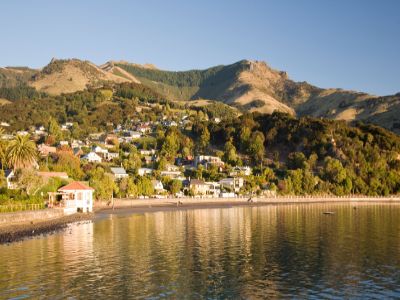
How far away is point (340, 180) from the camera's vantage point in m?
159

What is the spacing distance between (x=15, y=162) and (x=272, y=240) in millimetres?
46157

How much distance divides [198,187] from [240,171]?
23.6 m

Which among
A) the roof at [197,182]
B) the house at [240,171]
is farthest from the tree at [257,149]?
the roof at [197,182]

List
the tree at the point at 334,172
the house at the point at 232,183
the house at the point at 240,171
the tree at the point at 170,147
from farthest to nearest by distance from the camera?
the tree at the point at 170,147 < the house at the point at 240,171 < the tree at the point at 334,172 < the house at the point at 232,183

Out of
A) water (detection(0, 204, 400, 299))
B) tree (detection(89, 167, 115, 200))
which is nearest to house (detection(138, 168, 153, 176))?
tree (detection(89, 167, 115, 200))

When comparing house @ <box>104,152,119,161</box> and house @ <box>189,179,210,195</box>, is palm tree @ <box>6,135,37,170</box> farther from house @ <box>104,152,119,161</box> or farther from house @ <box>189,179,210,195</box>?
house @ <box>104,152,119,161</box>

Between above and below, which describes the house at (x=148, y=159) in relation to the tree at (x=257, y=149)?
below

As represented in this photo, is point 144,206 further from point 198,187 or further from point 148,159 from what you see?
point 148,159

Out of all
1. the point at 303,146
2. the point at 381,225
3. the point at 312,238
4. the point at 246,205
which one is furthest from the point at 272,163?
the point at 312,238

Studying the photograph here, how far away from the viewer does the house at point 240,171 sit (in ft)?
534

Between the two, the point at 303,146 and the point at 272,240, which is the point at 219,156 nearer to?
the point at 303,146

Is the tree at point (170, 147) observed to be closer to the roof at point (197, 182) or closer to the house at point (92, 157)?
the house at point (92, 157)

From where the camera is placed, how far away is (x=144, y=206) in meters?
111

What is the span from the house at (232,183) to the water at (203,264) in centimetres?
8720
